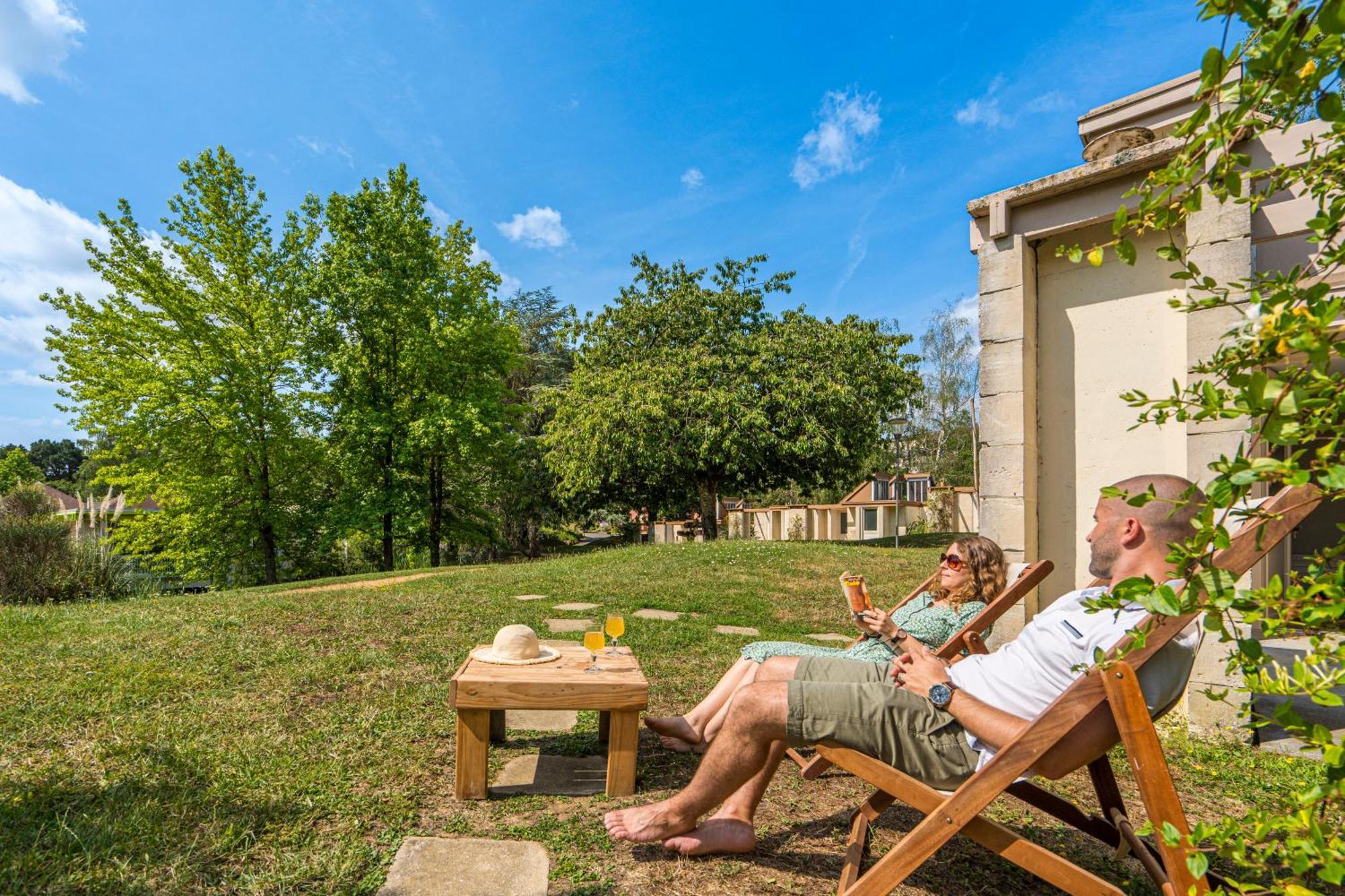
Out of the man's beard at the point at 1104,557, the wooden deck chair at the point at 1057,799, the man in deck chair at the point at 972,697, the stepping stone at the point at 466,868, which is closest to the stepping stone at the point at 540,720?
the stepping stone at the point at 466,868

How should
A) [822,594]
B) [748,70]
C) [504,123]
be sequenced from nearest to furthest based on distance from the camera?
[822,594]
[504,123]
[748,70]

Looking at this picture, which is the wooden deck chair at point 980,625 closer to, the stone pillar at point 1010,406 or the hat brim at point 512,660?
the hat brim at point 512,660

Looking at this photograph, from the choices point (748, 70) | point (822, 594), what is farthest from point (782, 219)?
point (822, 594)

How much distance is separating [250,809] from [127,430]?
1717 centimetres

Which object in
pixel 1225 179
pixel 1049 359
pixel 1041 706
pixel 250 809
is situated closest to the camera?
pixel 1225 179

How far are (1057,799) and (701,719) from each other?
1562 millimetres

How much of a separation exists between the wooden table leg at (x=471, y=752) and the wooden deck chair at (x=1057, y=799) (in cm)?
150

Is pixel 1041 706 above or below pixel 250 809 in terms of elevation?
above

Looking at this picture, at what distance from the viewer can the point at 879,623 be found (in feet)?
9.58

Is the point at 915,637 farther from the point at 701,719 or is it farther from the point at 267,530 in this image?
the point at 267,530

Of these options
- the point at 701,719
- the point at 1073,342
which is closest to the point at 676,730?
the point at 701,719

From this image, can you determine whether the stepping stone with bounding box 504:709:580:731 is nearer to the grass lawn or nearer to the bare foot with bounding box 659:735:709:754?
the grass lawn

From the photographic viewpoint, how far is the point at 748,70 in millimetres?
15367

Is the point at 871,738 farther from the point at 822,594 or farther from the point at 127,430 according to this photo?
the point at 127,430
